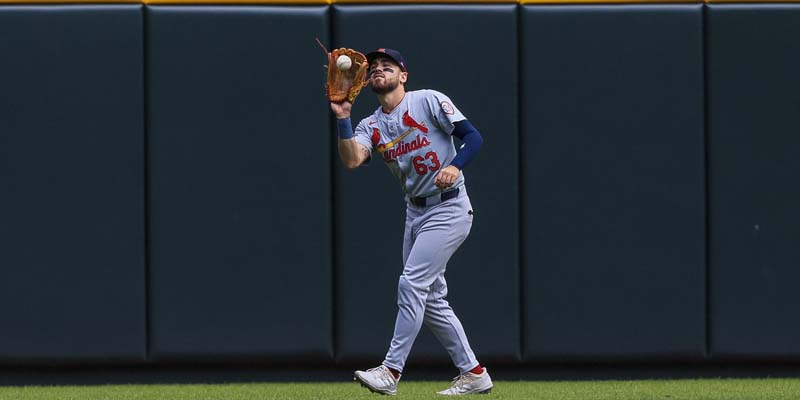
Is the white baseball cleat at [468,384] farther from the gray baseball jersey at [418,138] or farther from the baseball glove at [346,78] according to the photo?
the baseball glove at [346,78]

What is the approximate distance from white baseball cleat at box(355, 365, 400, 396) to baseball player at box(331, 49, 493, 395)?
0.08m

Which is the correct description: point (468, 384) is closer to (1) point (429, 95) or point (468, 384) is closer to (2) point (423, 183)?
(2) point (423, 183)

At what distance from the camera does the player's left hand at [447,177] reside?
4.93 metres

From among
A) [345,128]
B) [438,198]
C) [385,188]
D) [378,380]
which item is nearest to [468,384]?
[378,380]

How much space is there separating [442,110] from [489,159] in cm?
134

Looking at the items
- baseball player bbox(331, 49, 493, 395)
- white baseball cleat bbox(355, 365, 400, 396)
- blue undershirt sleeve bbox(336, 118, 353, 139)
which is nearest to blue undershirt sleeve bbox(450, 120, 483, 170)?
baseball player bbox(331, 49, 493, 395)

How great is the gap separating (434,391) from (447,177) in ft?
4.40

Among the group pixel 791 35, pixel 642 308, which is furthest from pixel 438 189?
pixel 791 35

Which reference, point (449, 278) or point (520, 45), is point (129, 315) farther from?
point (520, 45)

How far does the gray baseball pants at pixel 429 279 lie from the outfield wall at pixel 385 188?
1218 mm

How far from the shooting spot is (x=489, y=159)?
6.48 meters

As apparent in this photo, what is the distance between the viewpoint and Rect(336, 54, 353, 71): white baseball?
4.93 meters

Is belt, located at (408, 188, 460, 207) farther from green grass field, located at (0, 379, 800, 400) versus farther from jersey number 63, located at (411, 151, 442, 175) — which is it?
green grass field, located at (0, 379, 800, 400)

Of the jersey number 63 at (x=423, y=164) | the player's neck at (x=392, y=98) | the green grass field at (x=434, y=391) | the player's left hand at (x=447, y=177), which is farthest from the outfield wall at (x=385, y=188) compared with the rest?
the player's left hand at (x=447, y=177)
